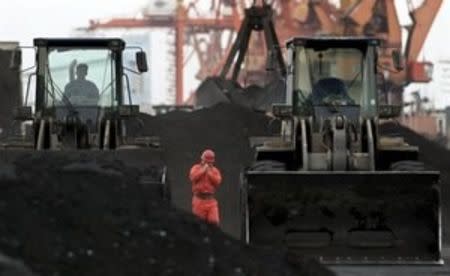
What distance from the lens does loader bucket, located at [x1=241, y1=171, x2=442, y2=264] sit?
13.1m

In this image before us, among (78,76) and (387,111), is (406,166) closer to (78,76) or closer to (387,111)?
(387,111)

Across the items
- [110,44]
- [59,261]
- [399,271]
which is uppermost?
[110,44]

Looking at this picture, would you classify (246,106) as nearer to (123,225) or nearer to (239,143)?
(239,143)

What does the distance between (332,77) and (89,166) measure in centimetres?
509

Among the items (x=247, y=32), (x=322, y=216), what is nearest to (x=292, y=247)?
(x=322, y=216)

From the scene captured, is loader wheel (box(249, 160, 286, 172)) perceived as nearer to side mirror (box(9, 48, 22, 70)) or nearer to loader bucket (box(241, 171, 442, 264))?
loader bucket (box(241, 171, 442, 264))

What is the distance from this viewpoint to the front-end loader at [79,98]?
15.2 meters

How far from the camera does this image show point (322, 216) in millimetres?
13203

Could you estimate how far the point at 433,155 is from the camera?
28.7m

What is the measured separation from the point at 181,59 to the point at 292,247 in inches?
2740

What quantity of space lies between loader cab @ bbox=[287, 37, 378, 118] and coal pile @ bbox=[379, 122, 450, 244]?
1008 cm

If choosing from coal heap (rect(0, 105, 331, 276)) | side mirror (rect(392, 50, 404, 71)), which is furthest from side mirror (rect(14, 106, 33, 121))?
coal heap (rect(0, 105, 331, 276))

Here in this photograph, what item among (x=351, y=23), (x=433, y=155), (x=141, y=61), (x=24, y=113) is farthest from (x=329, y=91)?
(x=351, y=23)

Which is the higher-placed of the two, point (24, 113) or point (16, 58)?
point (16, 58)
